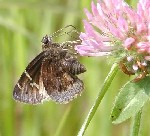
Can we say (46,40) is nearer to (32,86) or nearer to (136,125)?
(32,86)

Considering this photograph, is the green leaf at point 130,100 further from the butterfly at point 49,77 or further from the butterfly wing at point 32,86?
the butterfly wing at point 32,86

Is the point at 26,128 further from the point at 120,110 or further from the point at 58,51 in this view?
the point at 120,110

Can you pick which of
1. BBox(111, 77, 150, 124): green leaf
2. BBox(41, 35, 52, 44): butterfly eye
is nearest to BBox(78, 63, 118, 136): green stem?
BBox(111, 77, 150, 124): green leaf

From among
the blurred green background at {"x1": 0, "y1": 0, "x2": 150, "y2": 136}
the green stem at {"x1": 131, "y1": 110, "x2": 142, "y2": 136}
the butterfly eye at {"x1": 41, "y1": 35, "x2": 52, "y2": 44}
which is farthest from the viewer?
the blurred green background at {"x1": 0, "y1": 0, "x2": 150, "y2": 136}

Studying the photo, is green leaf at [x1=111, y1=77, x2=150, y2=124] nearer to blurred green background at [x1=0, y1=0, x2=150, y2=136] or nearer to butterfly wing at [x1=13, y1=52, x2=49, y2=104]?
butterfly wing at [x1=13, y1=52, x2=49, y2=104]

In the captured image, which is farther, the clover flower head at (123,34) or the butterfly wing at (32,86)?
the butterfly wing at (32,86)

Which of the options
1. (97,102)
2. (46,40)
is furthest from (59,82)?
(97,102)

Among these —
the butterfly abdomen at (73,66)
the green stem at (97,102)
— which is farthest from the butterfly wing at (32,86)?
the green stem at (97,102)
